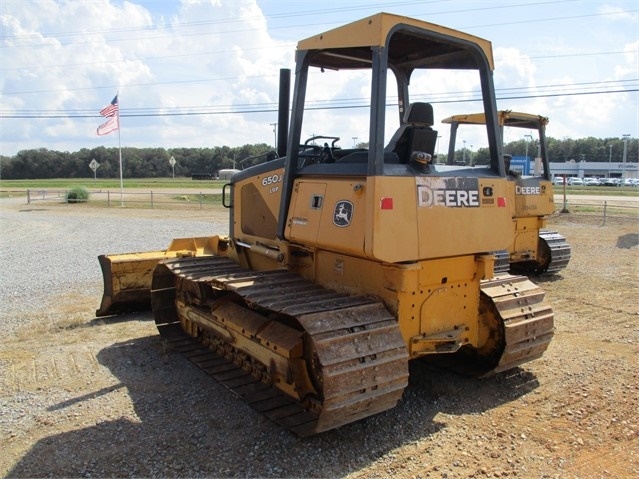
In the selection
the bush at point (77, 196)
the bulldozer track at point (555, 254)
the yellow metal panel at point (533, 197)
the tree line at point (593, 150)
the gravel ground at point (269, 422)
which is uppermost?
the tree line at point (593, 150)

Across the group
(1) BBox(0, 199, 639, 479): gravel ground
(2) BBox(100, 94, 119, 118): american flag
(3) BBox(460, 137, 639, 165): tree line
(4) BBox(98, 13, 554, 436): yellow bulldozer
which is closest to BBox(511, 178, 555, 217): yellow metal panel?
(1) BBox(0, 199, 639, 479): gravel ground

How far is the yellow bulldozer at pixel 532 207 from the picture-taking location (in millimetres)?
10766

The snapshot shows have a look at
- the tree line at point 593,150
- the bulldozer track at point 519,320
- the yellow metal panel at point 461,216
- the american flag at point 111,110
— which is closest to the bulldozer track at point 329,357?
the yellow metal panel at point 461,216

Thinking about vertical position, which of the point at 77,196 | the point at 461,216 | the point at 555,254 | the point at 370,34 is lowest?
the point at 555,254

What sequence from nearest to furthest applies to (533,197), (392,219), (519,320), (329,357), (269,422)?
(329,357), (392,219), (269,422), (519,320), (533,197)

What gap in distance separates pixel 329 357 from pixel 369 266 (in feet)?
3.50

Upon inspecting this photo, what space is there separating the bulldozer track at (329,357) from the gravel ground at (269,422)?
0.21 metres

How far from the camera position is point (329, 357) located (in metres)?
3.64

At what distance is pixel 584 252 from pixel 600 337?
8183 mm

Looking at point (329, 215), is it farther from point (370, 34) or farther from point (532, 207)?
point (532, 207)

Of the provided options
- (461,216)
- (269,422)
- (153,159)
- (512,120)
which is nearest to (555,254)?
(512,120)

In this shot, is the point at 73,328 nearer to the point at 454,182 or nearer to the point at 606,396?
the point at 454,182

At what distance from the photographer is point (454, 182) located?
173 inches

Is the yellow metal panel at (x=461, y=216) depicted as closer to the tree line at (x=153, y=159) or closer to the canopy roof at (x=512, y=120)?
the canopy roof at (x=512, y=120)
